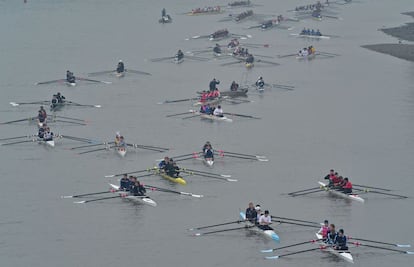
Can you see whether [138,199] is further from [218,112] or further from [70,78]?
[70,78]

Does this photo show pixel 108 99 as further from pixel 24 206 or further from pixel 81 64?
pixel 24 206

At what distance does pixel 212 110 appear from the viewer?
47312 mm

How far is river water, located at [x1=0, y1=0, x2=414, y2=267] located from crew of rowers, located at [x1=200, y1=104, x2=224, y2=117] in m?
0.67

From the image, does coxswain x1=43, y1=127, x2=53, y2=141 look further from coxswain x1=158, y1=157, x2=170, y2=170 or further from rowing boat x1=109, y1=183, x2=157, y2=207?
rowing boat x1=109, y1=183, x2=157, y2=207

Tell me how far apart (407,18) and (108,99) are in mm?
44493

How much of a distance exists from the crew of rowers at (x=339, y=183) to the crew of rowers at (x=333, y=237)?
15.5 feet

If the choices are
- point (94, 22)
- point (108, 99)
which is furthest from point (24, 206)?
point (94, 22)

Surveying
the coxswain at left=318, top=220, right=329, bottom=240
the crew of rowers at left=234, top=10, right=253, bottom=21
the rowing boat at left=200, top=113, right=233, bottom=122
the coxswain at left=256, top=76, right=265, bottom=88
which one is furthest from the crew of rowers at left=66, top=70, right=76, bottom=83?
the crew of rowers at left=234, top=10, right=253, bottom=21

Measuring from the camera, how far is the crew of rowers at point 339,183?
1368 inches

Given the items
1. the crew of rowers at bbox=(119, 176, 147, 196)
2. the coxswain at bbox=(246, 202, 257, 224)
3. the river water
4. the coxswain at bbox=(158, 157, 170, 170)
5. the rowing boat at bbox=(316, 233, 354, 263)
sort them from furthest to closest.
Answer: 1. the coxswain at bbox=(158, 157, 170, 170)
2. the crew of rowers at bbox=(119, 176, 147, 196)
3. the coxswain at bbox=(246, 202, 257, 224)
4. the river water
5. the rowing boat at bbox=(316, 233, 354, 263)

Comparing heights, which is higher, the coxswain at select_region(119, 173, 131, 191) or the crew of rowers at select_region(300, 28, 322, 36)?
the crew of rowers at select_region(300, 28, 322, 36)

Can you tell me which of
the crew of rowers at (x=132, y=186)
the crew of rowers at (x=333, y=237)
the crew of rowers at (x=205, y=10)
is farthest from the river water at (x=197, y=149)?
the crew of rowers at (x=205, y=10)

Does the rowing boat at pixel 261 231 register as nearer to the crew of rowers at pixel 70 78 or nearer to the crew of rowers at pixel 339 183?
the crew of rowers at pixel 339 183

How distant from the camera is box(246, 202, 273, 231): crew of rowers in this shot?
3141 centimetres
